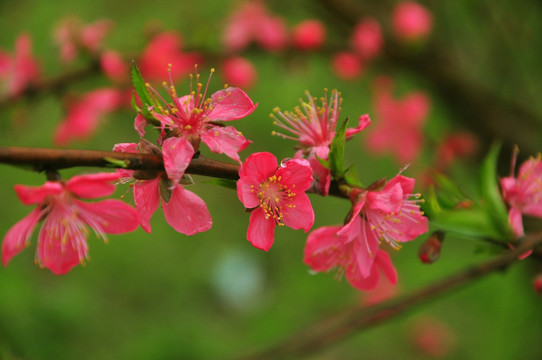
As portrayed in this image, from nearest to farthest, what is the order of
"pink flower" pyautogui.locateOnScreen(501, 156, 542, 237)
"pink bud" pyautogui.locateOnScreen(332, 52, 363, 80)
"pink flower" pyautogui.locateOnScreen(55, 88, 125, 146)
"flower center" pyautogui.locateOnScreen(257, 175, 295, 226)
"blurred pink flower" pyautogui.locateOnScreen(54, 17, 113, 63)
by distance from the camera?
"flower center" pyautogui.locateOnScreen(257, 175, 295, 226) < "pink flower" pyautogui.locateOnScreen(501, 156, 542, 237) < "blurred pink flower" pyautogui.locateOnScreen(54, 17, 113, 63) < "pink flower" pyautogui.locateOnScreen(55, 88, 125, 146) < "pink bud" pyautogui.locateOnScreen(332, 52, 363, 80)

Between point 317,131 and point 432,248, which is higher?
point 317,131

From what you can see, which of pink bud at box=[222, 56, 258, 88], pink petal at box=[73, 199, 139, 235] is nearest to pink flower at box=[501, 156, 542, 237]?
pink petal at box=[73, 199, 139, 235]

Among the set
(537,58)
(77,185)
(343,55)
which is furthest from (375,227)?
(537,58)

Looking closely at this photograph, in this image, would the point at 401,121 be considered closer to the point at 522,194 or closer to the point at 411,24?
the point at 411,24

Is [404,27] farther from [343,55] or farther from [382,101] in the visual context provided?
[382,101]

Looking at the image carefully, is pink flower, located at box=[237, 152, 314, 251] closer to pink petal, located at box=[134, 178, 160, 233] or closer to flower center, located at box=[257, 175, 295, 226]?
flower center, located at box=[257, 175, 295, 226]

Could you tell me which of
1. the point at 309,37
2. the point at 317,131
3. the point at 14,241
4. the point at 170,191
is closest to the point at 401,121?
the point at 309,37

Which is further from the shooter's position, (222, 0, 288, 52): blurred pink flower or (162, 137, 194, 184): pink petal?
(222, 0, 288, 52): blurred pink flower

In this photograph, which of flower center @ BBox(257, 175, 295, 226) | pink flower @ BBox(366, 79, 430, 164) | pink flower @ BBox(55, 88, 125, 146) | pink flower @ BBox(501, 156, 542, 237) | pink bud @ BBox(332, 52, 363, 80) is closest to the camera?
flower center @ BBox(257, 175, 295, 226)
